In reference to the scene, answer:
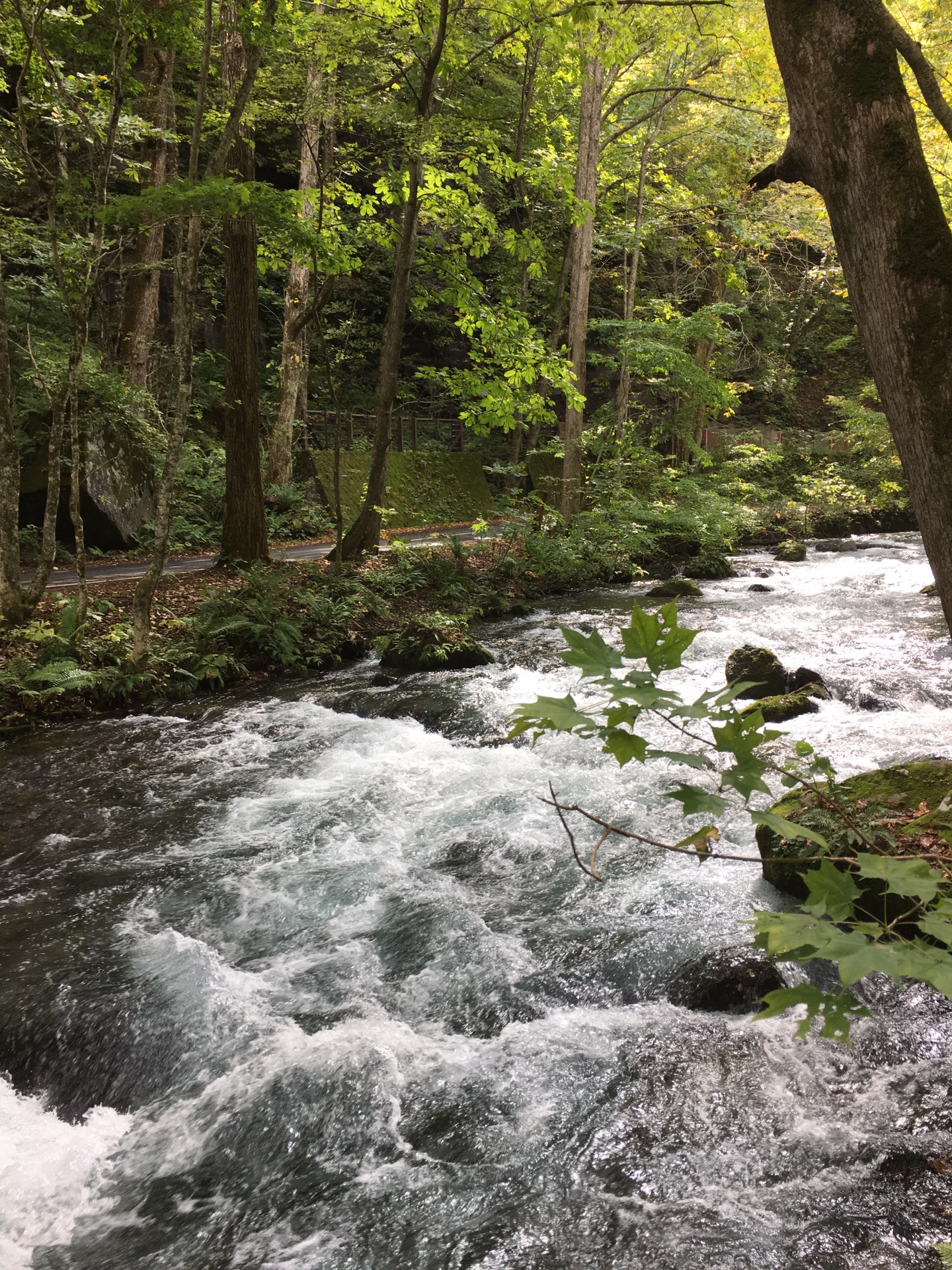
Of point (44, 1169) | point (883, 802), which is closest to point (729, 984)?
point (883, 802)

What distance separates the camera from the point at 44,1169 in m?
3.34

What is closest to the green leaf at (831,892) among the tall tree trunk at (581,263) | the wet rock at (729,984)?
the wet rock at (729,984)

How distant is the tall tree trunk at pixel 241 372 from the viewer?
38.7 feet

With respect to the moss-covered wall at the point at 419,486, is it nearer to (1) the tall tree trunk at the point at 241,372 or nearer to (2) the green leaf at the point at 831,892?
(1) the tall tree trunk at the point at 241,372

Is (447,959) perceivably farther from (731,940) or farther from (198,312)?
(198,312)

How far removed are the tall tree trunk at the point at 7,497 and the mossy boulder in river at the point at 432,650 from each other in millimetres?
4209

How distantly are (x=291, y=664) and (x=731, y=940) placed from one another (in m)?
6.68

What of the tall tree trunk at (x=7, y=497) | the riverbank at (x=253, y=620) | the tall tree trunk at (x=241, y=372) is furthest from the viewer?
the tall tree trunk at (x=241, y=372)

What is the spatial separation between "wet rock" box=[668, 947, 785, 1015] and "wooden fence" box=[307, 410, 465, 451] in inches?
785

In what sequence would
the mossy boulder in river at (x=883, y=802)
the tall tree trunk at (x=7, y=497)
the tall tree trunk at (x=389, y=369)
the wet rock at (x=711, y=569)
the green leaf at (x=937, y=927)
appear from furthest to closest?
the wet rock at (x=711, y=569) → the tall tree trunk at (x=389, y=369) → the tall tree trunk at (x=7, y=497) → the mossy boulder in river at (x=883, y=802) → the green leaf at (x=937, y=927)

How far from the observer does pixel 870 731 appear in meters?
7.53

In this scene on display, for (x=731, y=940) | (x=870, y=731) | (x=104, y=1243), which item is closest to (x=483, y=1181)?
(x=104, y=1243)

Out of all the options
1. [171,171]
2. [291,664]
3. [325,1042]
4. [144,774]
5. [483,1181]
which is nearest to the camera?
[483,1181]

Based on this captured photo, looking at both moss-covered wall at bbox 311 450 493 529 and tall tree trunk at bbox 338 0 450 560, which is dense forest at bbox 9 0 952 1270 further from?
moss-covered wall at bbox 311 450 493 529
